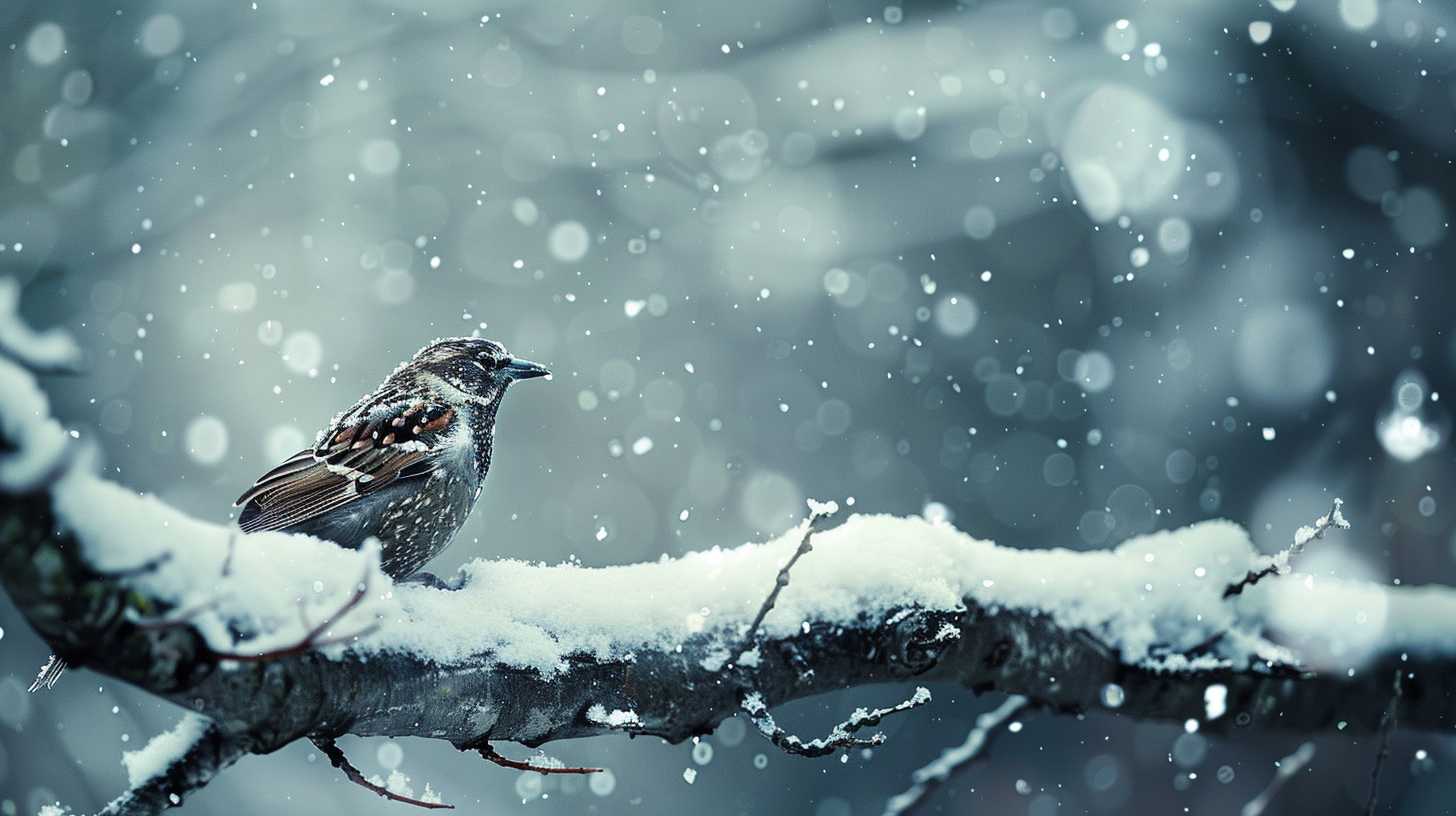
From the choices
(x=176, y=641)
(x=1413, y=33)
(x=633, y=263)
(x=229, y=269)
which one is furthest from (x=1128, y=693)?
(x=633, y=263)

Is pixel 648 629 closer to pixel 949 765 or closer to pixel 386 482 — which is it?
pixel 949 765

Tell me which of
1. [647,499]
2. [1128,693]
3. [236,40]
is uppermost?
[236,40]

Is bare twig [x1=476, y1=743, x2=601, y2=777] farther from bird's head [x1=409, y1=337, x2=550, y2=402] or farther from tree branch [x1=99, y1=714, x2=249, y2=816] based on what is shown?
bird's head [x1=409, y1=337, x2=550, y2=402]

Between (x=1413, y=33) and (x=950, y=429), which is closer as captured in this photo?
(x=1413, y=33)

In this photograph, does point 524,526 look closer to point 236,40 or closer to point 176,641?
point 236,40

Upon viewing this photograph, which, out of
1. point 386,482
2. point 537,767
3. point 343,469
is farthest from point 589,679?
point 343,469

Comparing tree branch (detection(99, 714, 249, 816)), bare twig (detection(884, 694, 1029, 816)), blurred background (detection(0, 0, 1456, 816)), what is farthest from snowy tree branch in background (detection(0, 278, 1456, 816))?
blurred background (detection(0, 0, 1456, 816))
